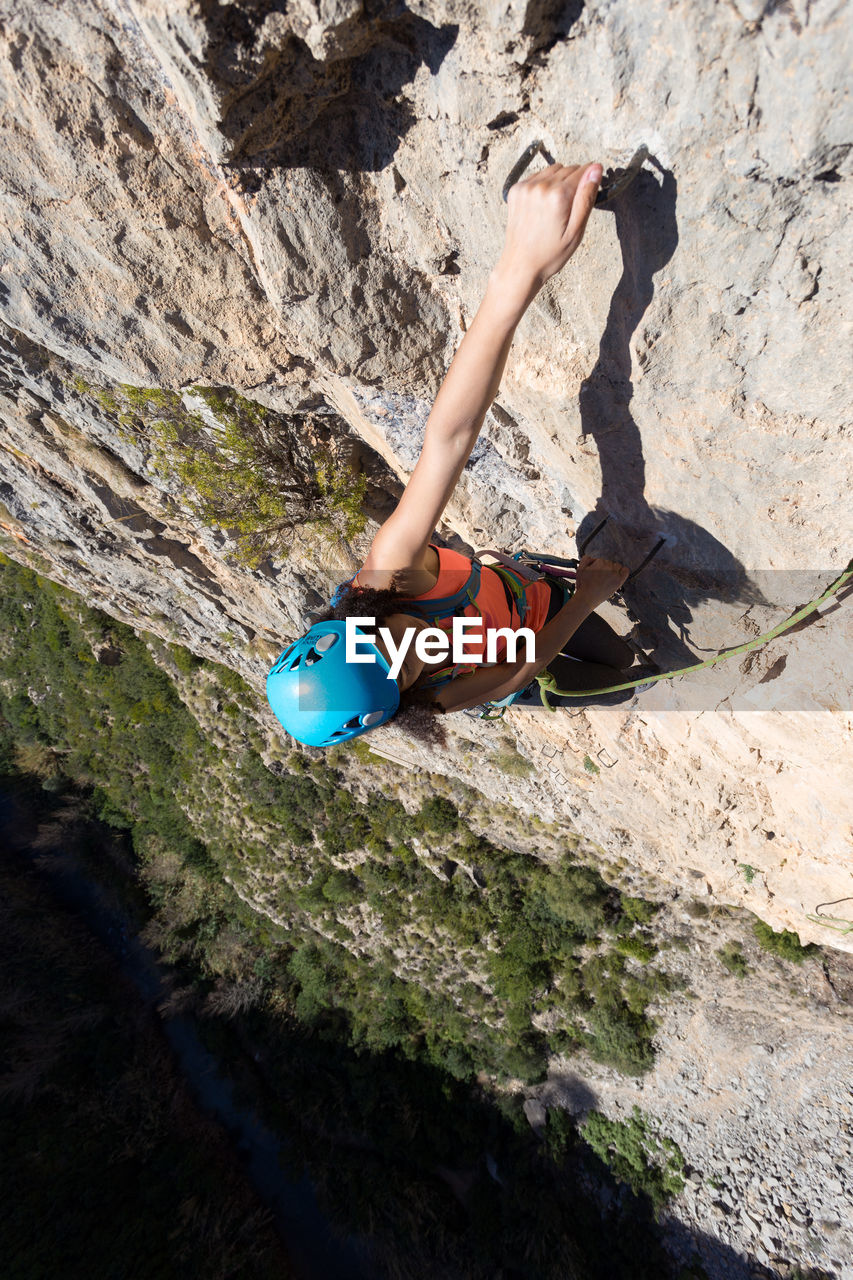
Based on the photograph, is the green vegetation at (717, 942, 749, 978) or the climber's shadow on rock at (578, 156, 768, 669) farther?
the green vegetation at (717, 942, 749, 978)

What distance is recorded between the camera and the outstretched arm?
1350mm

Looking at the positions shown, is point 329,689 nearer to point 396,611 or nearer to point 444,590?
point 396,611

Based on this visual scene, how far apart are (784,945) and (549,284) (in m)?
6.23

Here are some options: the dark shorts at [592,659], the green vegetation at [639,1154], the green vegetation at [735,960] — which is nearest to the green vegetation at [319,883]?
the green vegetation at [639,1154]

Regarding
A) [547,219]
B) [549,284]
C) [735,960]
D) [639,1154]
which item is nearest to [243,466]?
[549,284]

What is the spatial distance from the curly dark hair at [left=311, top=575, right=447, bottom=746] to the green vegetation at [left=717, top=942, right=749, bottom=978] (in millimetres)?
5821

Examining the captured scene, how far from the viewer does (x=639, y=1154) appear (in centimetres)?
684

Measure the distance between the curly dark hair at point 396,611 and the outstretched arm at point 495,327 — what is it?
17 centimetres

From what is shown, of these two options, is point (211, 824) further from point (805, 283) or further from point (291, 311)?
→ point (805, 283)

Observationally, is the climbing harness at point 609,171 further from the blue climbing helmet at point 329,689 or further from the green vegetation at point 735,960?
the green vegetation at point 735,960

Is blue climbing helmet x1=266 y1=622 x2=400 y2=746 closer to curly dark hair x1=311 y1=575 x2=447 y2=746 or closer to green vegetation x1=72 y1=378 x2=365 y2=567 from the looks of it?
curly dark hair x1=311 y1=575 x2=447 y2=746

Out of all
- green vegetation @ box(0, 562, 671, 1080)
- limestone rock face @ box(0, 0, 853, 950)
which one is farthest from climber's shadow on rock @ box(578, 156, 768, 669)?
green vegetation @ box(0, 562, 671, 1080)

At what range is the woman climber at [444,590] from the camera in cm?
137

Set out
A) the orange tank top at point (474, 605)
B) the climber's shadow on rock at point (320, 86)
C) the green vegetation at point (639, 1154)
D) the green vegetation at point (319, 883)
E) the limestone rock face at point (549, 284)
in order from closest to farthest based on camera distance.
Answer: the limestone rock face at point (549, 284)
the climber's shadow on rock at point (320, 86)
the orange tank top at point (474, 605)
the green vegetation at point (639, 1154)
the green vegetation at point (319, 883)
